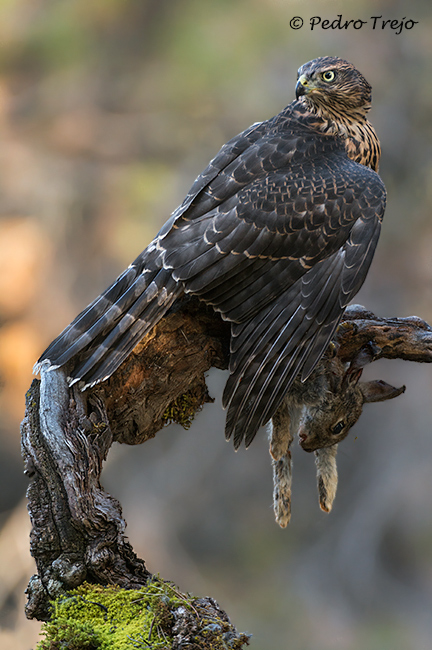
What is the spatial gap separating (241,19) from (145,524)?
11.7 feet

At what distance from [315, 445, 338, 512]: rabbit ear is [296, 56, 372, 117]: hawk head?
63.7 inches

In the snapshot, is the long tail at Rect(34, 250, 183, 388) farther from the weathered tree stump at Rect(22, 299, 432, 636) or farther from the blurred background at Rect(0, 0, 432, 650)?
the blurred background at Rect(0, 0, 432, 650)

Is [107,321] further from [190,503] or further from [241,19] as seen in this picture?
[241,19]

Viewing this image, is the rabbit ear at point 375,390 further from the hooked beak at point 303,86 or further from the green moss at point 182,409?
the hooked beak at point 303,86

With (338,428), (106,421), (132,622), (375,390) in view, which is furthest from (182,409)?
(132,622)

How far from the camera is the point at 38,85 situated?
441 cm

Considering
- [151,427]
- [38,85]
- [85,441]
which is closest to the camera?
[85,441]

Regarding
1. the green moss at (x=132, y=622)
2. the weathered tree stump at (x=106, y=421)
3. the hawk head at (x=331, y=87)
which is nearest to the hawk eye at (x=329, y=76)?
the hawk head at (x=331, y=87)

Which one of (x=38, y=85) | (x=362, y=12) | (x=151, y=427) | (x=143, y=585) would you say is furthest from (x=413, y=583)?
(x=38, y=85)

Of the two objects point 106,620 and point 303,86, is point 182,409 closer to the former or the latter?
point 106,620

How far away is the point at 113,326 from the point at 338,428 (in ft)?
3.94

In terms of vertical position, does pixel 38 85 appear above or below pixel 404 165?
below

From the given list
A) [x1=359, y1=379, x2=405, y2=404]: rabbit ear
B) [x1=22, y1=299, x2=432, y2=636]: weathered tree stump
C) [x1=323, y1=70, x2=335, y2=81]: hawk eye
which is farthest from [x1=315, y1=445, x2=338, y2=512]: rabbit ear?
[x1=323, y1=70, x2=335, y2=81]: hawk eye

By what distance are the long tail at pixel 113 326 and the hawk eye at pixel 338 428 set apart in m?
1.03
